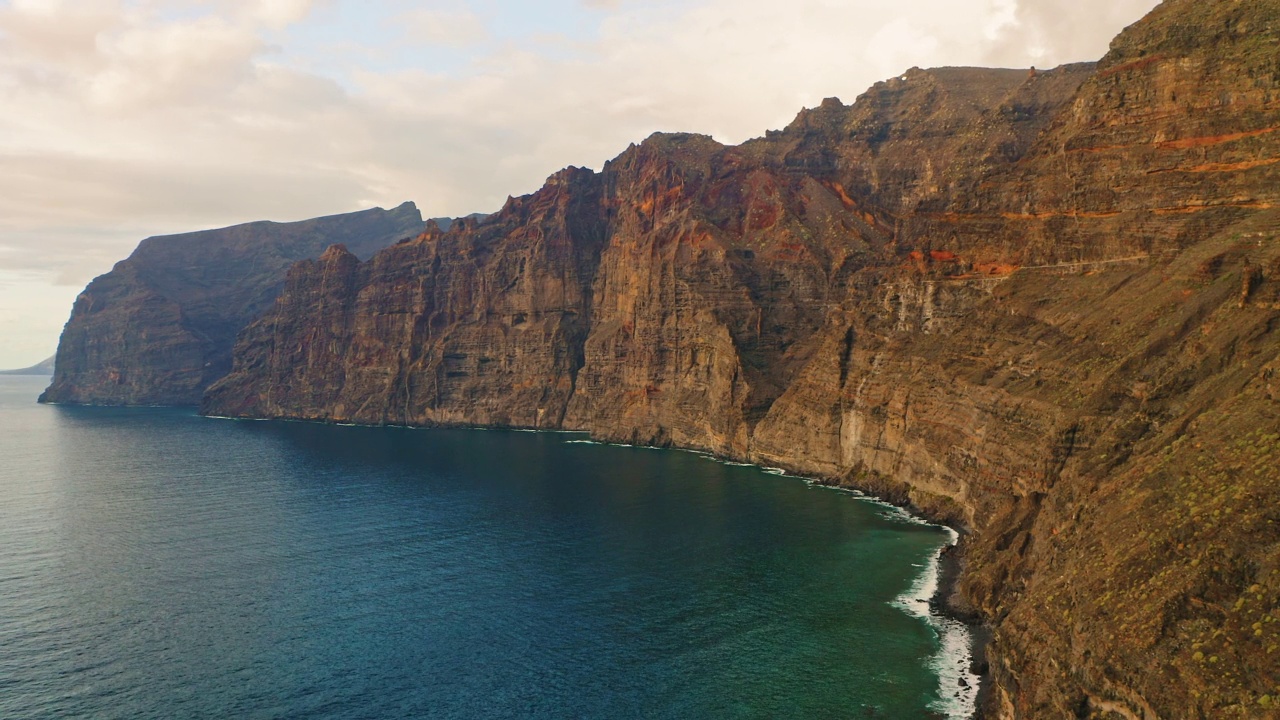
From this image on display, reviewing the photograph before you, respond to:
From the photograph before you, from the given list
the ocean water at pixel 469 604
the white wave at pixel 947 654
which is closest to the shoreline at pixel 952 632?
the white wave at pixel 947 654

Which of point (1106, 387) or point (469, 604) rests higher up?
point (1106, 387)

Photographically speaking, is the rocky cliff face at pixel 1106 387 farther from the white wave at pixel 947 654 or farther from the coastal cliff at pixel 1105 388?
the white wave at pixel 947 654

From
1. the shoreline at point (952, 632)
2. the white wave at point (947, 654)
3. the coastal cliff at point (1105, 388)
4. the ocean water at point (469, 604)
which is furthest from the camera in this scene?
the ocean water at point (469, 604)

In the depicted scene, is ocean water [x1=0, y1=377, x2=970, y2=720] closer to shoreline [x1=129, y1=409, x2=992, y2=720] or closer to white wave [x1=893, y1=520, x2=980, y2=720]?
white wave [x1=893, y1=520, x2=980, y2=720]

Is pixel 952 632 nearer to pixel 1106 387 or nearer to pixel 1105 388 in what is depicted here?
pixel 1105 388

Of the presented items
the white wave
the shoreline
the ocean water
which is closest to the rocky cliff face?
the shoreline

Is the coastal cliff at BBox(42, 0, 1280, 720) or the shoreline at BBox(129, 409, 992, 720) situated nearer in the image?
A: the coastal cliff at BBox(42, 0, 1280, 720)

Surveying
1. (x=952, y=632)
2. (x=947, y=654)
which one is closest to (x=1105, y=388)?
(x=952, y=632)

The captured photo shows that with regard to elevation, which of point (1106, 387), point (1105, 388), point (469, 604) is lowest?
point (469, 604)
